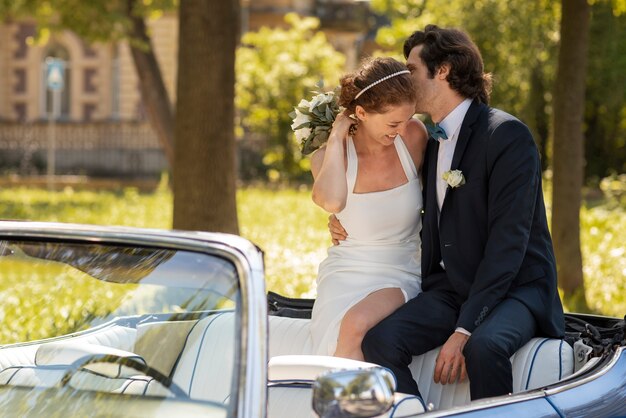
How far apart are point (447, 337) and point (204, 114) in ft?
21.8

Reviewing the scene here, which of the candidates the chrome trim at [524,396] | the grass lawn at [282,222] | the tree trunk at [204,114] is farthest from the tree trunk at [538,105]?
the chrome trim at [524,396]

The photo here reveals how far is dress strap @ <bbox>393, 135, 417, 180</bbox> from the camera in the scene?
16.0 ft

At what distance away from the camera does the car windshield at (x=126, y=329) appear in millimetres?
3076

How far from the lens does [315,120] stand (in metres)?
5.21

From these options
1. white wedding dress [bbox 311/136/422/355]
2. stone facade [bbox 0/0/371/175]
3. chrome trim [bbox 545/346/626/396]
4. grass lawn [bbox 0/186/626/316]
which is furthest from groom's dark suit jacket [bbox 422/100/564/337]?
stone facade [bbox 0/0/371/175]

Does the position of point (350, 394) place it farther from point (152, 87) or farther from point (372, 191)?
point (152, 87)

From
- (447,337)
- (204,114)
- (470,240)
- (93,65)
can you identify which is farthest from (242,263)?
(93,65)

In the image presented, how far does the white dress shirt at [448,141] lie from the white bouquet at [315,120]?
576 mm

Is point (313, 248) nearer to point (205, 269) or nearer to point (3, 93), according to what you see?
point (205, 269)

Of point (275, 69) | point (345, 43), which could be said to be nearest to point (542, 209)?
point (275, 69)

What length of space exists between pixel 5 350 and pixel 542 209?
6.96ft

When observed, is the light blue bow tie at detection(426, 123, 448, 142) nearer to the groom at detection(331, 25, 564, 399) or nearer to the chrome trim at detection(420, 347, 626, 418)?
the groom at detection(331, 25, 564, 399)

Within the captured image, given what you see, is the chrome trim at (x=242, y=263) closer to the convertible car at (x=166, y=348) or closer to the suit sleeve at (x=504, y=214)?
the convertible car at (x=166, y=348)

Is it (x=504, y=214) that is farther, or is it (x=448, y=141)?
(x=448, y=141)
